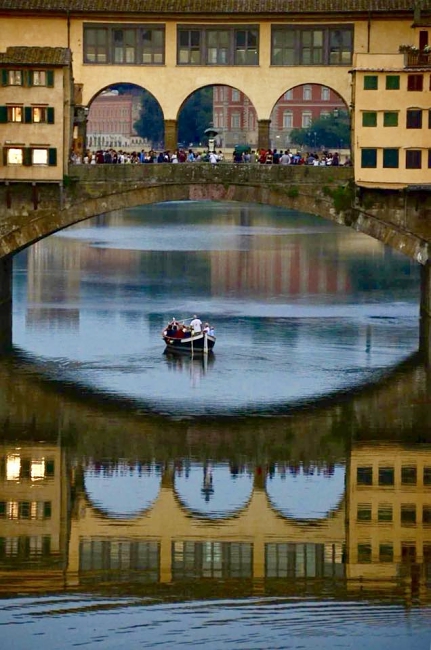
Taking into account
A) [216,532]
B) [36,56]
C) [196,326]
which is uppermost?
[36,56]

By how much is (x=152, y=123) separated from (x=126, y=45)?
328ft

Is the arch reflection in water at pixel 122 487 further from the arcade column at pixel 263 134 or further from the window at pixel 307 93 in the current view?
the window at pixel 307 93

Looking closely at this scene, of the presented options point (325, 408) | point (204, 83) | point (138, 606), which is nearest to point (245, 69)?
point (204, 83)

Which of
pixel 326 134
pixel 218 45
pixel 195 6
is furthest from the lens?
pixel 326 134

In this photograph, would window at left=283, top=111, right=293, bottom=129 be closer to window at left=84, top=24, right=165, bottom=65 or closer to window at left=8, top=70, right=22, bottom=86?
window at left=84, top=24, right=165, bottom=65

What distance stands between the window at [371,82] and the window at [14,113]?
51.1 feet

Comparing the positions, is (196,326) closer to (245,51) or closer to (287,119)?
(245,51)

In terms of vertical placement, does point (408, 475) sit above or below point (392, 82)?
below

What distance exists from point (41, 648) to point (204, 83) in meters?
46.9

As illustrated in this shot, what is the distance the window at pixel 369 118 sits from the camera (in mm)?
79062

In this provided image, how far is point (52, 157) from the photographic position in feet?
264

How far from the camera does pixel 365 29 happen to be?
81438 mm

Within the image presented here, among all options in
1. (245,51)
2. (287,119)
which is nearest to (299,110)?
(287,119)

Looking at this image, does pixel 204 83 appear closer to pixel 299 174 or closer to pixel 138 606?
pixel 299 174
